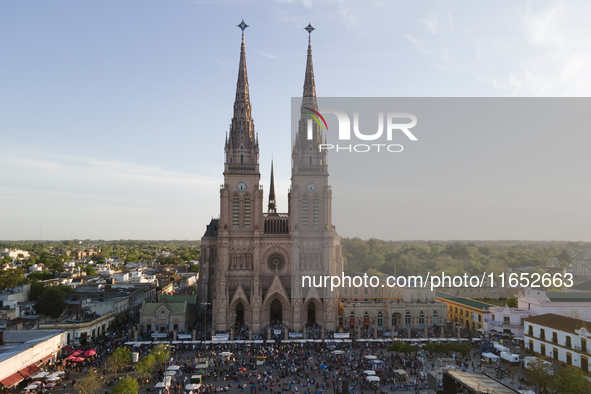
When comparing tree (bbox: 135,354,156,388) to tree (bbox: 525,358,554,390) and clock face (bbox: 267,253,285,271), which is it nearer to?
clock face (bbox: 267,253,285,271)

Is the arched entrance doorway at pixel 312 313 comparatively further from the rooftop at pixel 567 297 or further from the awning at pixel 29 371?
the awning at pixel 29 371

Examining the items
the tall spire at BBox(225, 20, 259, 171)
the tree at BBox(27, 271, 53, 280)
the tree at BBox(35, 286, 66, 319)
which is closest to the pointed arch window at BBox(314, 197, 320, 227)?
the tall spire at BBox(225, 20, 259, 171)

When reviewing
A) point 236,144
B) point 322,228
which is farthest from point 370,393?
point 236,144

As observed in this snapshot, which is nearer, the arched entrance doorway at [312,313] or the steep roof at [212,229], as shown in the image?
the arched entrance doorway at [312,313]

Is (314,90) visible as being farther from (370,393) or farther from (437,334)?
(370,393)

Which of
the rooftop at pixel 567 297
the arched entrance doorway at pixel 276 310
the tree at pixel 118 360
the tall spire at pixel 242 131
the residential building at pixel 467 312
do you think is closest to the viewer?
the tree at pixel 118 360

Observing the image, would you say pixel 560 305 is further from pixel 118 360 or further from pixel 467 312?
pixel 118 360

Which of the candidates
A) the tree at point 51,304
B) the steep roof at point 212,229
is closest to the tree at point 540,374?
the steep roof at point 212,229
